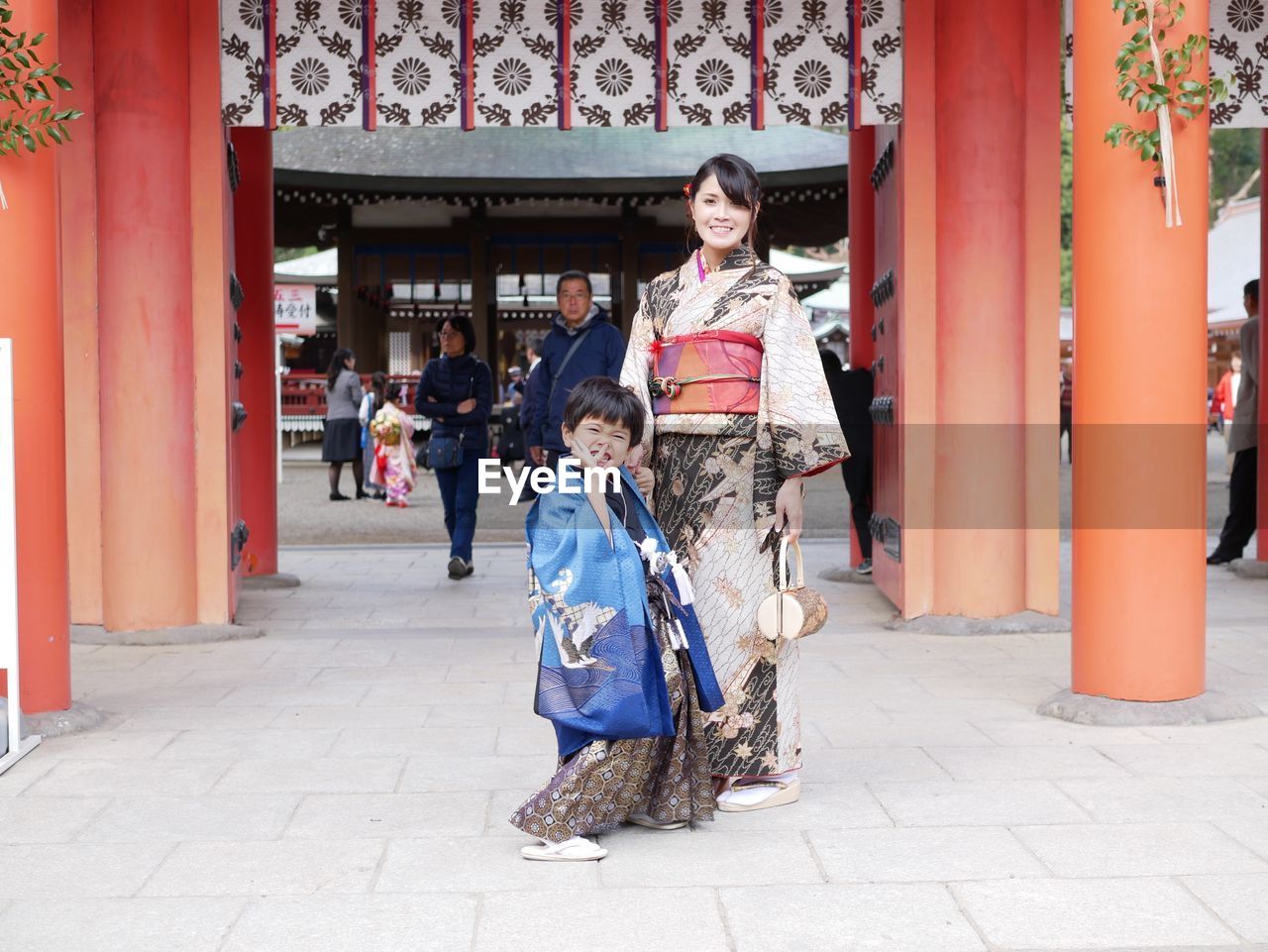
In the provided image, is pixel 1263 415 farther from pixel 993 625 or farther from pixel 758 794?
pixel 758 794

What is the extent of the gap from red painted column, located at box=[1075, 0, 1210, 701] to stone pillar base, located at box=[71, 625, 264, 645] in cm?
359

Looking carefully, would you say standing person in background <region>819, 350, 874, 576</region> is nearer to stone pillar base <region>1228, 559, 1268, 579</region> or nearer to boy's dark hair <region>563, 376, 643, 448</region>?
stone pillar base <region>1228, 559, 1268, 579</region>

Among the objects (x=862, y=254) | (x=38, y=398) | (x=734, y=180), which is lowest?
(x=38, y=398)

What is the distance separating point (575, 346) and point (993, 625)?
89.7 inches

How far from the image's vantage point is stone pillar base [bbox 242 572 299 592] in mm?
7781

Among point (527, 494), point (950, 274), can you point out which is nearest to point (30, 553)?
point (950, 274)

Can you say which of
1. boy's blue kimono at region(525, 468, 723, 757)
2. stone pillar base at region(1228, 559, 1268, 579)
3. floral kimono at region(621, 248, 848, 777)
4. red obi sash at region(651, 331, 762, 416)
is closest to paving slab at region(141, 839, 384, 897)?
boy's blue kimono at region(525, 468, 723, 757)

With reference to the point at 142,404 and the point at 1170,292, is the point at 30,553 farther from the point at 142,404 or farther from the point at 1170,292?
the point at 1170,292

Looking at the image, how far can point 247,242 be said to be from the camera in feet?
25.3

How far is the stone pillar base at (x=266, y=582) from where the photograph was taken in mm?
7781

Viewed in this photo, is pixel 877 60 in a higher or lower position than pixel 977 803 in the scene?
higher

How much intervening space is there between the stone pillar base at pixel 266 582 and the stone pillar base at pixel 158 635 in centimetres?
162

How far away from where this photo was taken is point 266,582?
308 inches

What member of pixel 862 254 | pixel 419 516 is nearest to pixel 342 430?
pixel 419 516
